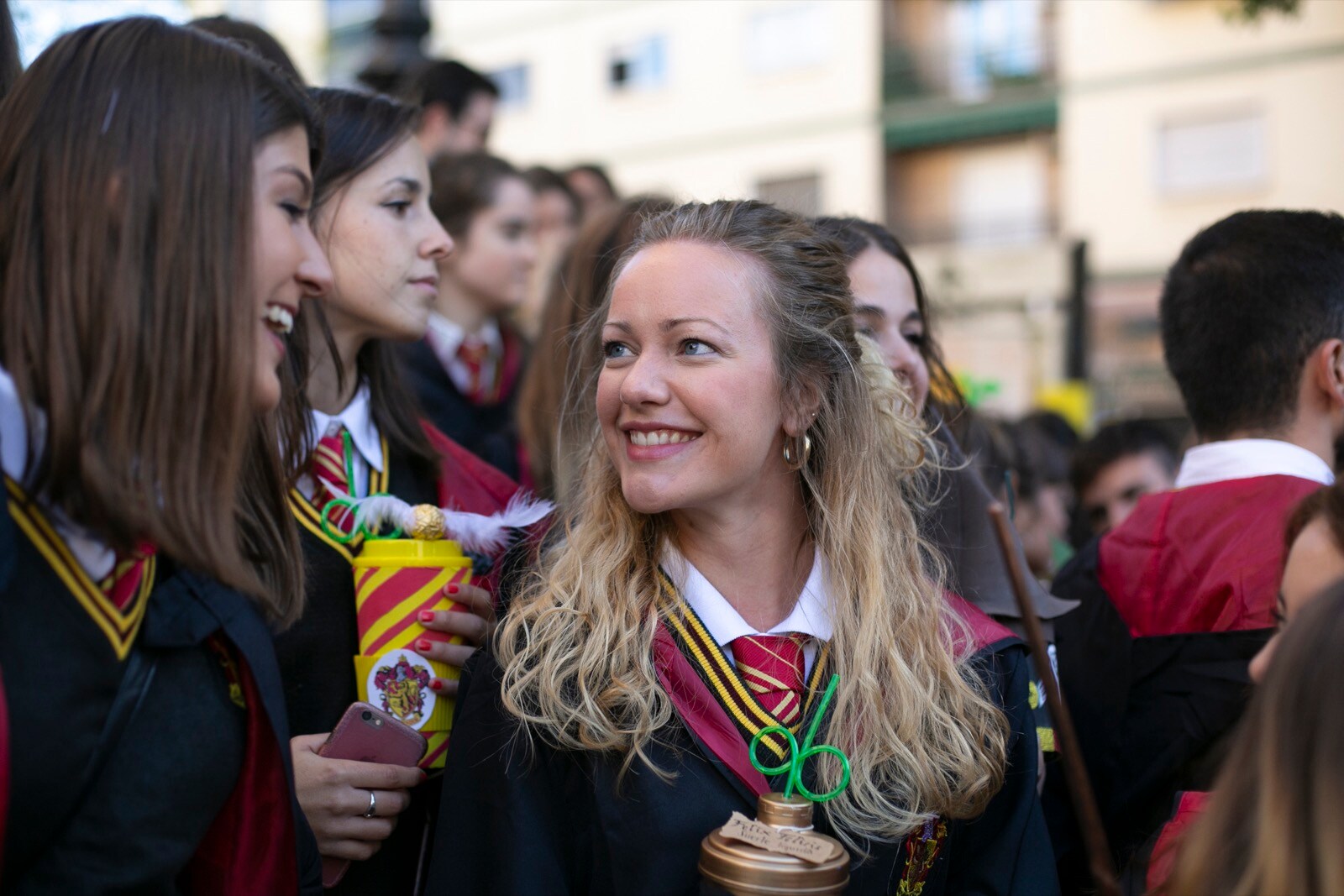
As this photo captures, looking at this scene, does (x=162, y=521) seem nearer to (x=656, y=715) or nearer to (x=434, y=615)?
(x=434, y=615)

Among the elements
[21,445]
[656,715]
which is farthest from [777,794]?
[21,445]

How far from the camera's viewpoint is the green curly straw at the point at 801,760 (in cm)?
224

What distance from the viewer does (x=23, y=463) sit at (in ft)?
5.58

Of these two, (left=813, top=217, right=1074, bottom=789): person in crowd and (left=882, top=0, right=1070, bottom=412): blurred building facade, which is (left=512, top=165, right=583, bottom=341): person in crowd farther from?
(left=882, top=0, right=1070, bottom=412): blurred building facade

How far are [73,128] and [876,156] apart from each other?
20.2m

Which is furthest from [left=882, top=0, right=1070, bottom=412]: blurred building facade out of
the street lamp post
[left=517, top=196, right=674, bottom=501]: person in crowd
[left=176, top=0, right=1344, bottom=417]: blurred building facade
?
[left=517, top=196, right=674, bottom=501]: person in crowd

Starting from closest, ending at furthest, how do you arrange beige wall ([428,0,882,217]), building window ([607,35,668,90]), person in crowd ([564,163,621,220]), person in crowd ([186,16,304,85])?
person in crowd ([186,16,304,85]) → person in crowd ([564,163,621,220]) → beige wall ([428,0,882,217]) → building window ([607,35,668,90])

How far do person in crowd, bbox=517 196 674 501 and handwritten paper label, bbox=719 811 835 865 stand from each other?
160cm

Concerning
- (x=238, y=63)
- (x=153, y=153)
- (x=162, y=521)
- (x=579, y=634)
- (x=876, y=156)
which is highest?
(x=876, y=156)

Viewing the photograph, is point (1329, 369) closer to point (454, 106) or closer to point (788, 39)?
point (454, 106)

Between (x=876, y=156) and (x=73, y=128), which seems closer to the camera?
(x=73, y=128)

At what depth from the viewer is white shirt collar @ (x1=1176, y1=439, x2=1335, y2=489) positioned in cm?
288

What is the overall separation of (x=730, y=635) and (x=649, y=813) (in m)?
0.38

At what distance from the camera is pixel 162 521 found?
1735 mm
